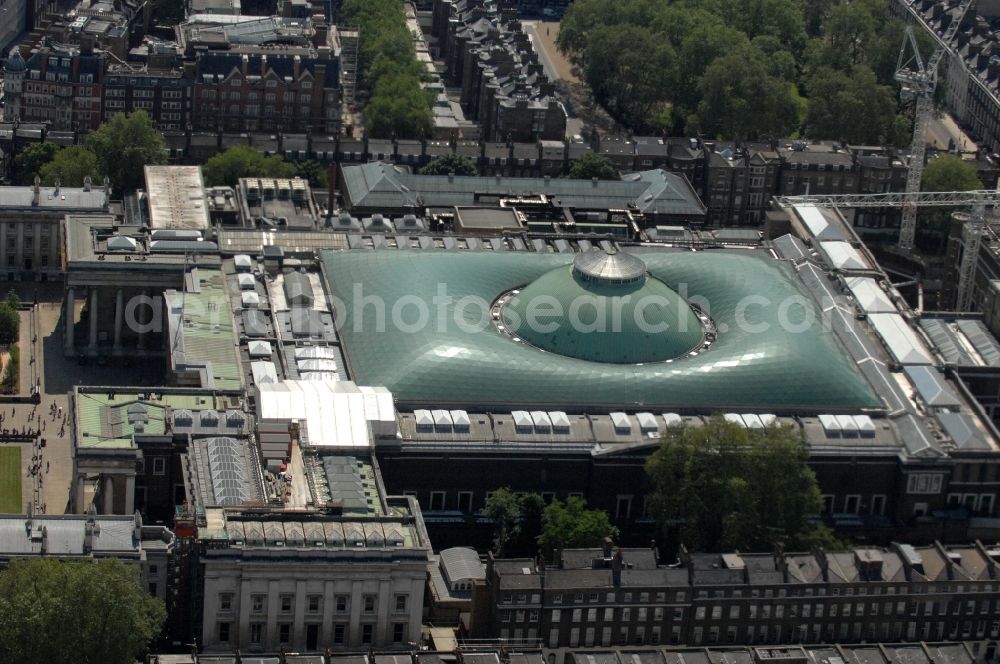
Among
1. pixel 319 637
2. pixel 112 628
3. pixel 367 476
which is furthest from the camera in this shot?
pixel 367 476

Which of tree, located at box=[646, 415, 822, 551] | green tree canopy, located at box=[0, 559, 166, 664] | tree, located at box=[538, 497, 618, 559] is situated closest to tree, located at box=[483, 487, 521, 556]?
tree, located at box=[538, 497, 618, 559]

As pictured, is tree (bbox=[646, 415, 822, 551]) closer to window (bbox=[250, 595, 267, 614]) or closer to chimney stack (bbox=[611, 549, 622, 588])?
chimney stack (bbox=[611, 549, 622, 588])

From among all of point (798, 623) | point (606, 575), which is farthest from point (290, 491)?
point (798, 623)

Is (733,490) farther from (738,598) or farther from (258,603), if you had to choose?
(258,603)

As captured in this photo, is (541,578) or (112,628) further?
(541,578)

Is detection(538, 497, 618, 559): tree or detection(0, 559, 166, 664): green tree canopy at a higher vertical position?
detection(0, 559, 166, 664): green tree canopy

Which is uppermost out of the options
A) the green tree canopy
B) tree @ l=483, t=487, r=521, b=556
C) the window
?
the green tree canopy

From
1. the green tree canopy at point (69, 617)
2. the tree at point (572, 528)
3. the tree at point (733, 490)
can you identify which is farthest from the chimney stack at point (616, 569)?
the green tree canopy at point (69, 617)

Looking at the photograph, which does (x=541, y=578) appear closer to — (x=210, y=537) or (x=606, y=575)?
(x=606, y=575)
